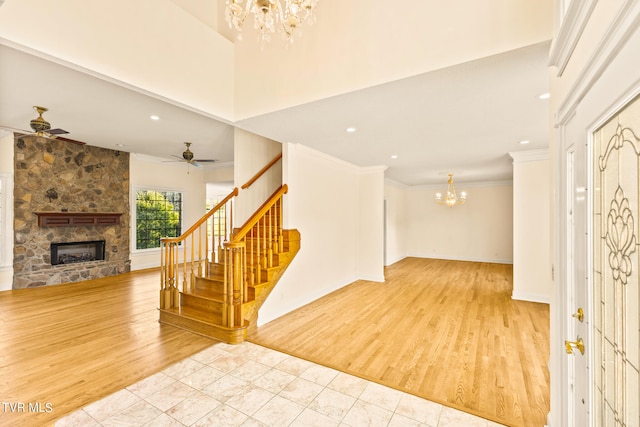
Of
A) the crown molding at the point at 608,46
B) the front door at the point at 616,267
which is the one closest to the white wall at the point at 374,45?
the crown molding at the point at 608,46

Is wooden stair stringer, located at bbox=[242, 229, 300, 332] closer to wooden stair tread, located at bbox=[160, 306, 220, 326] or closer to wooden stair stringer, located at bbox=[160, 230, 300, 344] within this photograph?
wooden stair stringer, located at bbox=[160, 230, 300, 344]

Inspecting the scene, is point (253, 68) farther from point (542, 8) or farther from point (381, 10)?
point (542, 8)

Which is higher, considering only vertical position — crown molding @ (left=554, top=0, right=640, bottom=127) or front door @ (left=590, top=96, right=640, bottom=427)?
crown molding @ (left=554, top=0, right=640, bottom=127)

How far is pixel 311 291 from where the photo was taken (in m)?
4.79

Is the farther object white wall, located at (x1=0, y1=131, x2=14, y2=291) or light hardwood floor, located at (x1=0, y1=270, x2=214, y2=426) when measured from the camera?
white wall, located at (x1=0, y1=131, x2=14, y2=291)

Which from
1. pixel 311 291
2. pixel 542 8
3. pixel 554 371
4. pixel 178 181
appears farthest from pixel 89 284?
pixel 542 8

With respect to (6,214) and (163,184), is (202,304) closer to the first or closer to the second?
(6,214)

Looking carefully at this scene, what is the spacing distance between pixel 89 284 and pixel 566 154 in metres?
7.69

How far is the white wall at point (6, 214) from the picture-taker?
5105mm

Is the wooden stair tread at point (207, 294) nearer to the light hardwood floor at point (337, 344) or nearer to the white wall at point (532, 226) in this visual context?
the light hardwood floor at point (337, 344)

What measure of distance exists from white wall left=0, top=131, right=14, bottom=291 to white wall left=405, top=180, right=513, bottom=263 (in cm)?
1023

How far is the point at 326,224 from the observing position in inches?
204

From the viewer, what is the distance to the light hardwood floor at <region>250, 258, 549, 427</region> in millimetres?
2299

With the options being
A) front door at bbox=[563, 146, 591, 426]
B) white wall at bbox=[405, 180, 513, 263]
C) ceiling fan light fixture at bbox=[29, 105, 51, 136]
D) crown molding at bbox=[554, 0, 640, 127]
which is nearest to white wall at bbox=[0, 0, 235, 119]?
ceiling fan light fixture at bbox=[29, 105, 51, 136]
